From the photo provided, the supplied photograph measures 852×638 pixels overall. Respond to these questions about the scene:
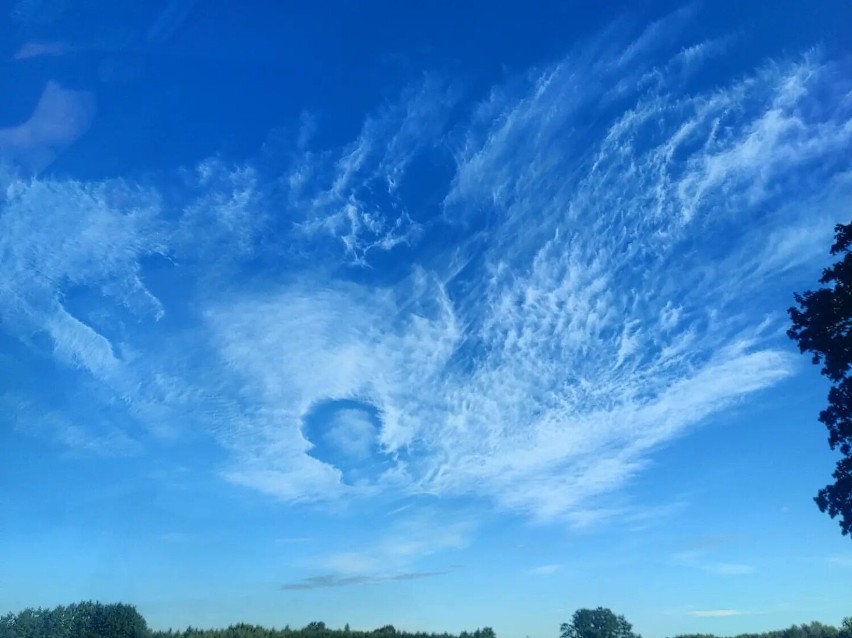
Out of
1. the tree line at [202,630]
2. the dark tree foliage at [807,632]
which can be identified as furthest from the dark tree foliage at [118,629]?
the dark tree foliage at [807,632]

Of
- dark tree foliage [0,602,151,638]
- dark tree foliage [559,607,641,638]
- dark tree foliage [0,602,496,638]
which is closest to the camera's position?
dark tree foliage [0,602,496,638]

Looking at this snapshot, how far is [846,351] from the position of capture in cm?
2277

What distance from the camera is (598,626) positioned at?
327ft

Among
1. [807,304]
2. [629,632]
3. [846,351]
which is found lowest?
[629,632]

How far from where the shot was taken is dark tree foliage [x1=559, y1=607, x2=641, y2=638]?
98.6 m

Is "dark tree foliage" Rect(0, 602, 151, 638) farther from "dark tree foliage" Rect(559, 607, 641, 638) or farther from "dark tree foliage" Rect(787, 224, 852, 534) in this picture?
"dark tree foliage" Rect(559, 607, 641, 638)

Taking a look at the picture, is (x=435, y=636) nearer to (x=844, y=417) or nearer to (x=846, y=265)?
(x=844, y=417)

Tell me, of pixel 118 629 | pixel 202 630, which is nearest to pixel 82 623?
pixel 118 629

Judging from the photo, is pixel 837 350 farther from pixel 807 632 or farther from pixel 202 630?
pixel 807 632

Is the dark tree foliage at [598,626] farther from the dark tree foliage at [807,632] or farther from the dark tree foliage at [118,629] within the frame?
the dark tree foliage at [118,629]

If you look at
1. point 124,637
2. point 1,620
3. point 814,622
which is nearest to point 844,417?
point 124,637

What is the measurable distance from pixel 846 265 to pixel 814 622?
212ft

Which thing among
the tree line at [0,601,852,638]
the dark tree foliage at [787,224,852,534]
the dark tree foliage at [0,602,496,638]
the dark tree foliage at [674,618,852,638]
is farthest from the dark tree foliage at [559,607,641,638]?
the dark tree foliage at [787,224,852,534]

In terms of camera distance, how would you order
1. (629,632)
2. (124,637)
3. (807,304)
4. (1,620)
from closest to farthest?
1. (807,304)
2. (124,637)
3. (1,620)
4. (629,632)
